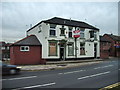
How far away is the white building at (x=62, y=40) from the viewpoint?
60.8ft

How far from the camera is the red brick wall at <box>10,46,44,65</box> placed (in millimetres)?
16766

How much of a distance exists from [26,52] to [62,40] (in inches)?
271

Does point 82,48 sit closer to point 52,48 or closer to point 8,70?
point 52,48

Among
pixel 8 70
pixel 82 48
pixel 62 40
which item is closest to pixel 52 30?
pixel 62 40

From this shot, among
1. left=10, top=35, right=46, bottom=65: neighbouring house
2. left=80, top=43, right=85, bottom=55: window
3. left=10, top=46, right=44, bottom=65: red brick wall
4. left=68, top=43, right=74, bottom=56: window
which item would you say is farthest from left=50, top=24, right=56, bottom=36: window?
left=80, top=43, right=85, bottom=55: window

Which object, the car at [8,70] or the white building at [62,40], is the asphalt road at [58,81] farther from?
the white building at [62,40]

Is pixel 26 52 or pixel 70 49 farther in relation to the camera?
pixel 70 49

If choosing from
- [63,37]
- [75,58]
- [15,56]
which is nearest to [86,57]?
[75,58]

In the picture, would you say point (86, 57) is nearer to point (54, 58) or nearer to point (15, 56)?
point (54, 58)

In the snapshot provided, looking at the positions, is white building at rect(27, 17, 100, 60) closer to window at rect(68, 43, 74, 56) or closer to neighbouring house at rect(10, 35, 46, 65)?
window at rect(68, 43, 74, 56)

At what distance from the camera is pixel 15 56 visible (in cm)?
1672

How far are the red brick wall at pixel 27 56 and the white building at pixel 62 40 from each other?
0.93 meters

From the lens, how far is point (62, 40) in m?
19.7

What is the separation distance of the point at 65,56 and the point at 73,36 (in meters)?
4.43
